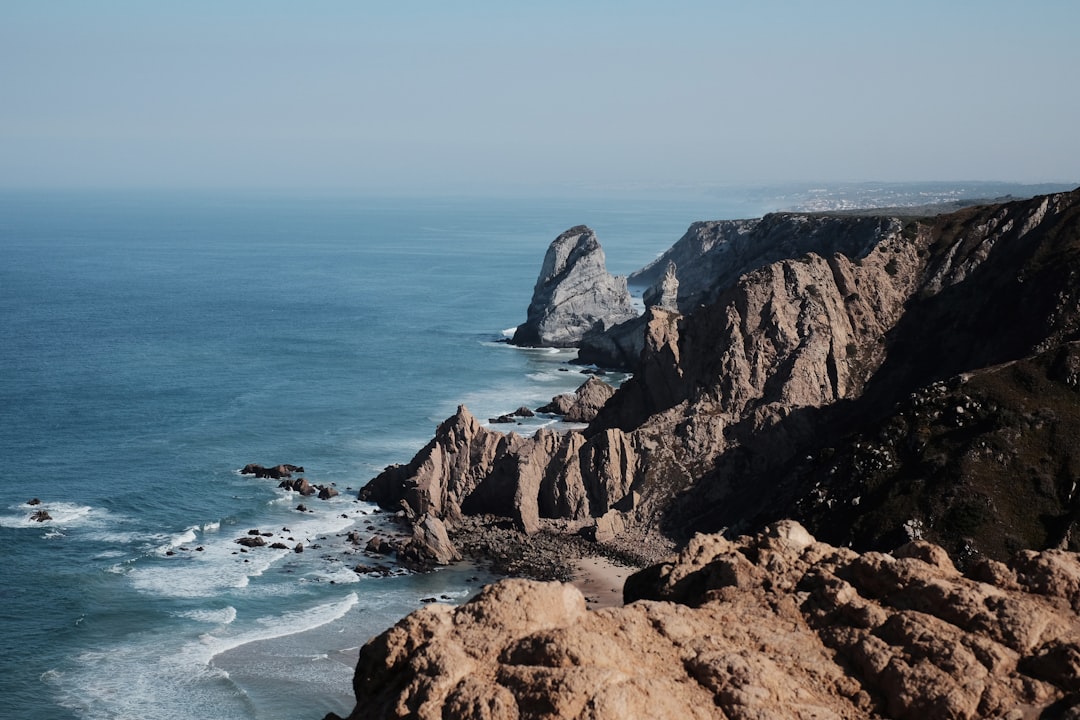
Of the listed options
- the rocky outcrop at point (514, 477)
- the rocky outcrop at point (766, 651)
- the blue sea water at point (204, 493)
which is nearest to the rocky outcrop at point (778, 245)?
the blue sea water at point (204, 493)

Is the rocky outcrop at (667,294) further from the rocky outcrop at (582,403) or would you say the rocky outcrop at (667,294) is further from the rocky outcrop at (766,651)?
the rocky outcrop at (766,651)

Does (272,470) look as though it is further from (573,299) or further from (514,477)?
(573,299)

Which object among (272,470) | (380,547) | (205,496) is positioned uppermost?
(272,470)

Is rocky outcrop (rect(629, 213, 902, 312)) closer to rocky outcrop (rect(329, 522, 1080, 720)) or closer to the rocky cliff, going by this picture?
the rocky cliff

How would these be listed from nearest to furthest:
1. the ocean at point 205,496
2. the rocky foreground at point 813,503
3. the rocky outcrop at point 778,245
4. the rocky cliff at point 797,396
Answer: the rocky foreground at point 813,503 < the ocean at point 205,496 < the rocky cliff at point 797,396 < the rocky outcrop at point 778,245

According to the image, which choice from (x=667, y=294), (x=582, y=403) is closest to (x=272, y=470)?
(x=582, y=403)

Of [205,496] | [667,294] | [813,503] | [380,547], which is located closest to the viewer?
[813,503]
